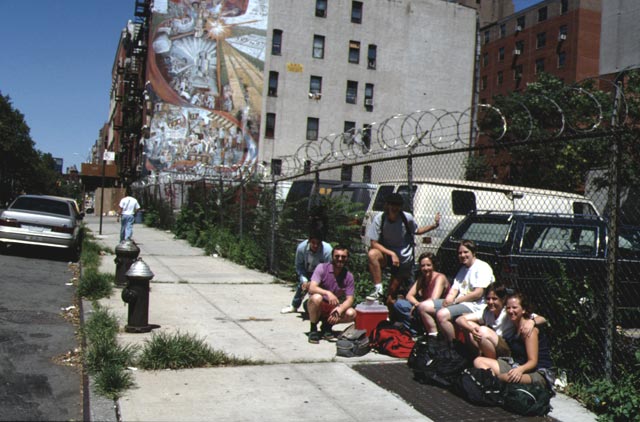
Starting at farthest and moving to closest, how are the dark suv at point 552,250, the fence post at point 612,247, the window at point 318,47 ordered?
the window at point 318,47 → the dark suv at point 552,250 → the fence post at point 612,247

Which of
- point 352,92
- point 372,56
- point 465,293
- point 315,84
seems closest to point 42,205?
point 465,293

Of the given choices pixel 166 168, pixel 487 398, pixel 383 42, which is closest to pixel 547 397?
pixel 487 398

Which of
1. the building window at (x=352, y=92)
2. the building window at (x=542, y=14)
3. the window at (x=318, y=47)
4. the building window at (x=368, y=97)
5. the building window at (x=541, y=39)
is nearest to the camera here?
the window at (x=318, y=47)

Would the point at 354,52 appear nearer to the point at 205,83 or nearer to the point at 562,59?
the point at 205,83

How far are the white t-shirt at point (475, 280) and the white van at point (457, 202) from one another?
471cm

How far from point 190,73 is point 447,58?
774 inches

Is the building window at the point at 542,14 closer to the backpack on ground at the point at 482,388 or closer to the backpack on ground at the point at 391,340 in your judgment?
the backpack on ground at the point at 391,340

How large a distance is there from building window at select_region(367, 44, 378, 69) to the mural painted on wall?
7943mm

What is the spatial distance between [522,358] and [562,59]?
59.6 meters

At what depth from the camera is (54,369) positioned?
5938 millimetres

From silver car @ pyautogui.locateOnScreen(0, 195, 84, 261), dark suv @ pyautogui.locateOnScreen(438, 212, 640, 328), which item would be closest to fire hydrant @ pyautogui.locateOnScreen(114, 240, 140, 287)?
silver car @ pyautogui.locateOnScreen(0, 195, 84, 261)

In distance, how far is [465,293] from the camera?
6594 mm

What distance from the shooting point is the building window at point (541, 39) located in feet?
204

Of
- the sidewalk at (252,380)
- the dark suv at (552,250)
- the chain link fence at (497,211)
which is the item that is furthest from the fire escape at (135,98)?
the dark suv at (552,250)
